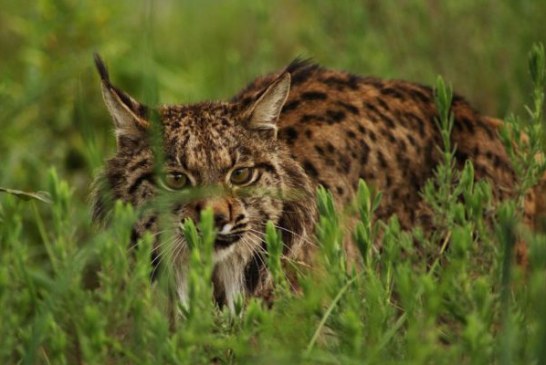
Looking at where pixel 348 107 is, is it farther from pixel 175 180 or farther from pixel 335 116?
A: pixel 175 180

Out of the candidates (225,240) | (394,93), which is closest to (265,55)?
(394,93)

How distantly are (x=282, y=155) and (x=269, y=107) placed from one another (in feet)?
0.70

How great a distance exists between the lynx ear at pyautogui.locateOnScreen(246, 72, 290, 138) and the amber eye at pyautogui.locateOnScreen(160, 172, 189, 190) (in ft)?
1.33

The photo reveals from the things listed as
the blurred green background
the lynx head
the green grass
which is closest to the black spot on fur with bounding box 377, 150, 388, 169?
the lynx head

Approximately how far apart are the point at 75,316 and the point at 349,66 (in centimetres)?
378

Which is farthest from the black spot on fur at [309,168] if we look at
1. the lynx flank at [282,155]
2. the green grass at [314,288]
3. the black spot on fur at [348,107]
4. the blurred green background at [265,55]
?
the blurred green background at [265,55]

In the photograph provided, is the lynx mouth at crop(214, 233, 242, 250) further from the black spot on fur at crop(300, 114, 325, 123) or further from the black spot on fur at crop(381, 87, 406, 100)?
the black spot on fur at crop(381, 87, 406, 100)

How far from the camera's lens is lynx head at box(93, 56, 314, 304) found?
4.12 metres

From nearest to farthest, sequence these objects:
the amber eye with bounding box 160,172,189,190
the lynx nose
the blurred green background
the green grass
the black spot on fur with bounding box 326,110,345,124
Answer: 1. the green grass
2. the lynx nose
3. the amber eye with bounding box 160,172,189,190
4. the black spot on fur with bounding box 326,110,345,124
5. the blurred green background

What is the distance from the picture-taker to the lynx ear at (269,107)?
4.43 m

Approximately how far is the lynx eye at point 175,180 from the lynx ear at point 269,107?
16.0 inches

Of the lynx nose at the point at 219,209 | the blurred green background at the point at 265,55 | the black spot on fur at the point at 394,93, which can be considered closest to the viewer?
the lynx nose at the point at 219,209

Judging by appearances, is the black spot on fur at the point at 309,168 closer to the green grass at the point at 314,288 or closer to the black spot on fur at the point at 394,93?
the black spot on fur at the point at 394,93

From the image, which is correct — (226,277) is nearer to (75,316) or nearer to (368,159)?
(368,159)
